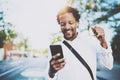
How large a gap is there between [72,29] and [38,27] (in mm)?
357

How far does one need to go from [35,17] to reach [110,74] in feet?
2.99

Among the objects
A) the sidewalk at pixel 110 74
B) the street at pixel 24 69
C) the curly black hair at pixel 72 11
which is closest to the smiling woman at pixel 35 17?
the curly black hair at pixel 72 11

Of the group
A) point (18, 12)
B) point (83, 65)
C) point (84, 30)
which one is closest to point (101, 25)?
point (84, 30)

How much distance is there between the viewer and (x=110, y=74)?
3.64 metres

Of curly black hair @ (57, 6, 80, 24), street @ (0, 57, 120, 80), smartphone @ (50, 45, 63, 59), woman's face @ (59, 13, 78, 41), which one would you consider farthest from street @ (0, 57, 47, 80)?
curly black hair @ (57, 6, 80, 24)

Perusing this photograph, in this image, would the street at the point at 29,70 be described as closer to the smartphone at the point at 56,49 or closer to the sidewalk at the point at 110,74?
the sidewalk at the point at 110,74

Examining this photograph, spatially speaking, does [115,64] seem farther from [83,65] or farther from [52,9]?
[52,9]

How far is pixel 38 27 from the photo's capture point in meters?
3.76

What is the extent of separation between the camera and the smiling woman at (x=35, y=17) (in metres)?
3.72

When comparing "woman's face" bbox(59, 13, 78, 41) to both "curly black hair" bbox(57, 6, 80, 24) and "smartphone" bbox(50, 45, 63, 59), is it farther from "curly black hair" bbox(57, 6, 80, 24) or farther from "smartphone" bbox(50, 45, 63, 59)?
"smartphone" bbox(50, 45, 63, 59)

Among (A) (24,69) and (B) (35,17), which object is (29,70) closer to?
(A) (24,69)

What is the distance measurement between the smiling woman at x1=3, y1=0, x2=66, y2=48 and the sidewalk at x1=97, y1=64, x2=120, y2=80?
1.94ft

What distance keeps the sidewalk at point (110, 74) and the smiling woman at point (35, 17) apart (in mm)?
590

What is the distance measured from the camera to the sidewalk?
3.60 m
